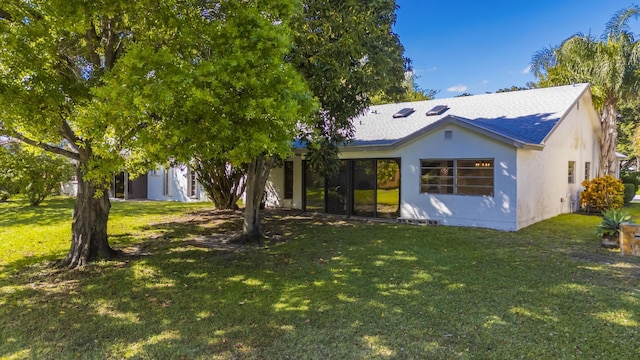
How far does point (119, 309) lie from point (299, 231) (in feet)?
20.5

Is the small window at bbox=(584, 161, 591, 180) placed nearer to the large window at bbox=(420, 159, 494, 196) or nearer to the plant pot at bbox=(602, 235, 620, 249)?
the large window at bbox=(420, 159, 494, 196)

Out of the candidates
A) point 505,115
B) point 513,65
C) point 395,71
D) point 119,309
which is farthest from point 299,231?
point 513,65

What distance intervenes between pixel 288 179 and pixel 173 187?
828 centimetres

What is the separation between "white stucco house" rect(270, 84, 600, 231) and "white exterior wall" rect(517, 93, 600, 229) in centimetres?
4

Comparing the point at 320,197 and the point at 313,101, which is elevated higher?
the point at 313,101

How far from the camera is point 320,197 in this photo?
15219 mm

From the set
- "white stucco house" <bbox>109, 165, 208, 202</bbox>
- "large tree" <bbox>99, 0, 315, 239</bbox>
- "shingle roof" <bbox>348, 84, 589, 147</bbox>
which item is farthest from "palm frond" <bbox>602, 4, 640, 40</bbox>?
"white stucco house" <bbox>109, 165, 208, 202</bbox>

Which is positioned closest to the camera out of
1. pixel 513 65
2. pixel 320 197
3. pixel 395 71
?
pixel 395 71

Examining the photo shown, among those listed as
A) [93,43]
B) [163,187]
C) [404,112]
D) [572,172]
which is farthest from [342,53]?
[163,187]

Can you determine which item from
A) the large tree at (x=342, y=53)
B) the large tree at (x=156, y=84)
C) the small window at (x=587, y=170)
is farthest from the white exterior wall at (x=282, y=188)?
the small window at (x=587, y=170)

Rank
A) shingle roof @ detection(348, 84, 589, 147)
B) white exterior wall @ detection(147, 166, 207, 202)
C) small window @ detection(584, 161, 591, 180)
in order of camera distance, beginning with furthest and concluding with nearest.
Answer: white exterior wall @ detection(147, 166, 207, 202) → small window @ detection(584, 161, 591, 180) → shingle roof @ detection(348, 84, 589, 147)

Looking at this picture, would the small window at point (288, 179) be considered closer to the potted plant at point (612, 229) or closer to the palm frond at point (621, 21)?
the potted plant at point (612, 229)

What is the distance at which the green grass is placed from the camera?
407cm

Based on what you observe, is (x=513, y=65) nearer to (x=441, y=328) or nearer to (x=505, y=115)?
(x=505, y=115)
